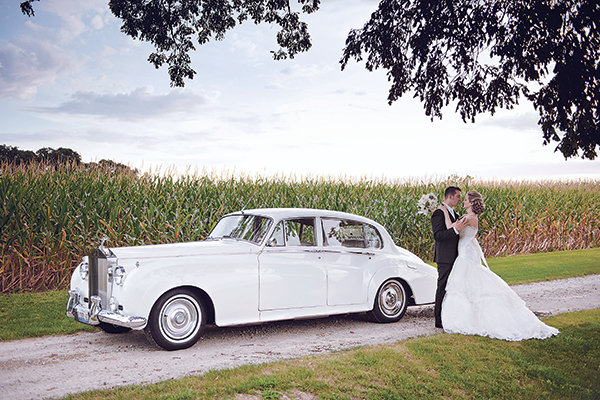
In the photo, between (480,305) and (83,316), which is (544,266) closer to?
(480,305)

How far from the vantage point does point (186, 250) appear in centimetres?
752

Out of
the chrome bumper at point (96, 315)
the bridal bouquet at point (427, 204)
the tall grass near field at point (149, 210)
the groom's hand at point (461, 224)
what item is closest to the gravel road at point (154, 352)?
the chrome bumper at point (96, 315)

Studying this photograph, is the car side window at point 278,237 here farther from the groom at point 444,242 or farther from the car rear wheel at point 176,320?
the groom at point 444,242

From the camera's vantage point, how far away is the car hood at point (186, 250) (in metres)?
7.20

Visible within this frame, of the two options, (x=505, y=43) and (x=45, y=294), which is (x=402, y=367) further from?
(x=45, y=294)

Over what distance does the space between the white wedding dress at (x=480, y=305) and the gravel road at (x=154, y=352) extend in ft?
1.75

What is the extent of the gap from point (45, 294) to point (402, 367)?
837 cm

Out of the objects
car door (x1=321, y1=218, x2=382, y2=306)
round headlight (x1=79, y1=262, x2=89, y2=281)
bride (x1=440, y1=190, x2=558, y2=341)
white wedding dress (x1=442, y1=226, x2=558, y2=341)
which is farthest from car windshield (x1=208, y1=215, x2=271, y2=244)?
white wedding dress (x1=442, y1=226, x2=558, y2=341)

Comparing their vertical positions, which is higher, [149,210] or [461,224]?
[149,210]

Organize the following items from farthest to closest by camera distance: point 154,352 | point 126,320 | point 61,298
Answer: point 61,298 → point 154,352 → point 126,320

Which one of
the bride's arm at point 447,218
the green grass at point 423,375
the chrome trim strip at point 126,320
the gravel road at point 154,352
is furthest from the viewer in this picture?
the bride's arm at point 447,218

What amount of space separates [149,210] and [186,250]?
21.5ft

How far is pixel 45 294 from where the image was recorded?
11570 millimetres

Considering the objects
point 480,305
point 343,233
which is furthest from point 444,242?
point 343,233
